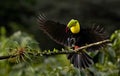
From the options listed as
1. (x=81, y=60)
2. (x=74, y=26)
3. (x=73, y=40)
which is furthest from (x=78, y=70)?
(x=74, y=26)

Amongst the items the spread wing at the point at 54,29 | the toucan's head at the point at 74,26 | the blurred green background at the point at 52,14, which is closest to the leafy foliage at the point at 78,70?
the spread wing at the point at 54,29

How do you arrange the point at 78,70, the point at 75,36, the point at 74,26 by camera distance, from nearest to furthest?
the point at 74,26
the point at 75,36
the point at 78,70

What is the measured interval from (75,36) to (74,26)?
0.15 meters

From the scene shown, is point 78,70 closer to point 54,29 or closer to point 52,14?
point 54,29

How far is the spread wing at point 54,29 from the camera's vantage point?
1.91 meters

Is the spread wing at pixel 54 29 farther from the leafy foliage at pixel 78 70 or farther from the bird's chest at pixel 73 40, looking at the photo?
the leafy foliage at pixel 78 70

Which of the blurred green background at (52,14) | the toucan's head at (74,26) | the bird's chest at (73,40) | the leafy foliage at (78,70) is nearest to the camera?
the toucan's head at (74,26)

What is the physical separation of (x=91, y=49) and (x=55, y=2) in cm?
465

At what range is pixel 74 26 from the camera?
1.75 m

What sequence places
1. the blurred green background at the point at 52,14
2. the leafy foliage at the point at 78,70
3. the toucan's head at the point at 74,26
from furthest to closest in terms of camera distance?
the blurred green background at the point at 52,14, the leafy foliage at the point at 78,70, the toucan's head at the point at 74,26

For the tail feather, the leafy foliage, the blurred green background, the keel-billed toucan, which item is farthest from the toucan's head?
the blurred green background

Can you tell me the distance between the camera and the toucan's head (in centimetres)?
172

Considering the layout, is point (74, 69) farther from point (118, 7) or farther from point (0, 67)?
point (118, 7)

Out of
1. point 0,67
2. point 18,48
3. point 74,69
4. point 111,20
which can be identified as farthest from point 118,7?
point 18,48
